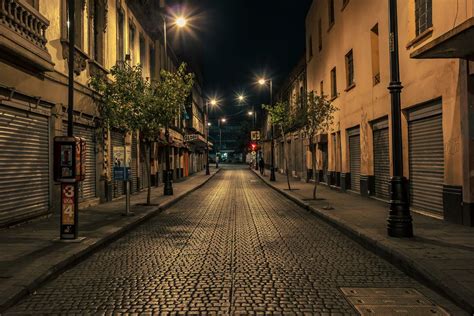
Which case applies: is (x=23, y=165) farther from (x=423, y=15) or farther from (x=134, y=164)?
(x=423, y=15)

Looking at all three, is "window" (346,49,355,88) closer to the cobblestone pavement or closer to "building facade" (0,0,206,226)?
"building facade" (0,0,206,226)

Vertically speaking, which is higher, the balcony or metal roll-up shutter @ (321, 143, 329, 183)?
the balcony

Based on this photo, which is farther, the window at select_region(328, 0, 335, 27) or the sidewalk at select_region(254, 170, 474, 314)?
the window at select_region(328, 0, 335, 27)

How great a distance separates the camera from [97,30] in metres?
16.9

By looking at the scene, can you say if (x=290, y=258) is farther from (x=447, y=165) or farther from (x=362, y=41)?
(x=362, y=41)

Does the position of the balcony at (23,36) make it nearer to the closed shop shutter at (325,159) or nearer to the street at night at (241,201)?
the street at night at (241,201)

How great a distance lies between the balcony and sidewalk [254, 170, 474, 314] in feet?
27.6

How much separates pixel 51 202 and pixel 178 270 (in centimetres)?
717

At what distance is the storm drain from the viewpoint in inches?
195

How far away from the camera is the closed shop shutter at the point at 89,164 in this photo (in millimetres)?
15297

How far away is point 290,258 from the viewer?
304 inches

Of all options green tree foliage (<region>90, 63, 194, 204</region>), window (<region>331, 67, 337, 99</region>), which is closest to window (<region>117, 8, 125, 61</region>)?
green tree foliage (<region>90, 63, 194, 204</region>)

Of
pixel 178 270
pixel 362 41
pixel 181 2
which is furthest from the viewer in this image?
pixel 181 2

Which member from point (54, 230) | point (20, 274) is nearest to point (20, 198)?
point (54, 230)
